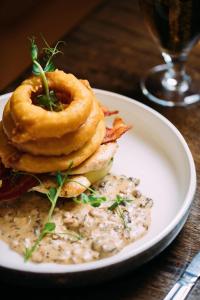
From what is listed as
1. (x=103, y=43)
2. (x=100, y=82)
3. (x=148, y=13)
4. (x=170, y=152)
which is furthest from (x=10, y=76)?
(x=170, y=152)

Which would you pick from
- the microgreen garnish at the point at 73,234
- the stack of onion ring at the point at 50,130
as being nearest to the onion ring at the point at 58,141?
the stack of onion ring at the point at 50,130

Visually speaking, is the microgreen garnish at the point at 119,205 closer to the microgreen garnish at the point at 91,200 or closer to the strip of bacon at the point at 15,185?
the microgreen garnish at the point at 91,200

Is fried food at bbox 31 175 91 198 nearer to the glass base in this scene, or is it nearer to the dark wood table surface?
the dark wood table surface

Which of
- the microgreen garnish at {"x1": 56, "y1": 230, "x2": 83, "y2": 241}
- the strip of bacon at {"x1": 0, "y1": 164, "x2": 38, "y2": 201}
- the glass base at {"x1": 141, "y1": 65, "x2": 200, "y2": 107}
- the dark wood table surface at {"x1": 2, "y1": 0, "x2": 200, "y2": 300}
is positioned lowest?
the glass base at {"x1": 141, "y1": 65, "x2": 200, "y2": 107}

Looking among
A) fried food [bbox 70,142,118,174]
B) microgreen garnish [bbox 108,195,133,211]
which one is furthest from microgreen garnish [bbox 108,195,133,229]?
fried food [bbox 70,142,118,174]

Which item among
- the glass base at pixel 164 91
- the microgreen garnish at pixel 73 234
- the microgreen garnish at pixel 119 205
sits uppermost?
the microgreen garnish at pixel 73 234

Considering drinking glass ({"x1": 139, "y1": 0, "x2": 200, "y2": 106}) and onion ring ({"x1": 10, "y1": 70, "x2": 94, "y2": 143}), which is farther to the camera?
drinking glass ({"x1": 139, "y1": 0, "x2": 200, "y2": 106})

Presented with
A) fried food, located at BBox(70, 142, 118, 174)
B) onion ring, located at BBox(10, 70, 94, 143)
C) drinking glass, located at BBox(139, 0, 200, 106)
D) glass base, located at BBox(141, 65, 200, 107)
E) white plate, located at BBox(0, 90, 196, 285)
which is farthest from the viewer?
glass base, located at BBox(141, 65, 200, 107)
